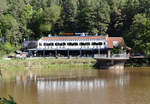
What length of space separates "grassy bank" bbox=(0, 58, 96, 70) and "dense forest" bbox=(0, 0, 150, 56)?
414 inches

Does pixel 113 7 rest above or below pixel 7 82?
above

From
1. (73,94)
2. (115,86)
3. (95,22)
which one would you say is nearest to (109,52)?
(95,22)

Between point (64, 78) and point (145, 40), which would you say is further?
point (145, 40)

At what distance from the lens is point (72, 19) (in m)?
60.7

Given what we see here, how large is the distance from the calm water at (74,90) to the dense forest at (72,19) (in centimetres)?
2185

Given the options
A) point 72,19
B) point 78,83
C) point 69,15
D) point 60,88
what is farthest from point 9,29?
point 60,88

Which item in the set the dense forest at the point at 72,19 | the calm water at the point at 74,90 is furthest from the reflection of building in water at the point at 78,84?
the dense forest at the point at 72,19

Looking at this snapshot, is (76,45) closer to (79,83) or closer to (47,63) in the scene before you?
(47,63)

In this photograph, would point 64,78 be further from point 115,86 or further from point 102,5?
point 102,5

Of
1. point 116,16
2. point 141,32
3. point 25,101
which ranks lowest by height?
point 25,101

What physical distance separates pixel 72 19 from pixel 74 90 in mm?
38697

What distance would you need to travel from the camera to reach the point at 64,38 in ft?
159

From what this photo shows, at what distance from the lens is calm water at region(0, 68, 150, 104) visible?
63.0 ft

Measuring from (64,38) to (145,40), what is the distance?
1429 cm
